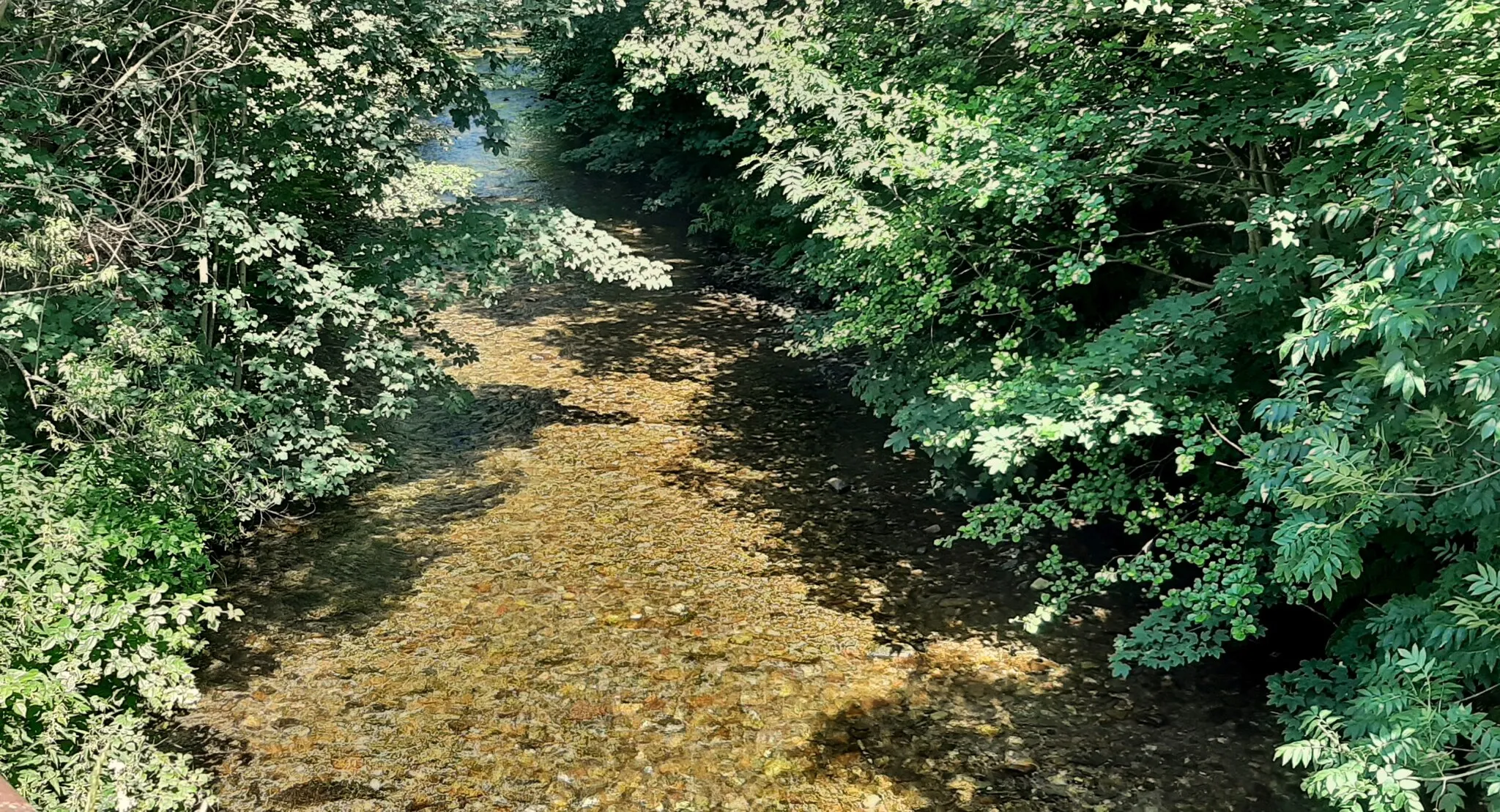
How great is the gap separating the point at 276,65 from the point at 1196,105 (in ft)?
20.1

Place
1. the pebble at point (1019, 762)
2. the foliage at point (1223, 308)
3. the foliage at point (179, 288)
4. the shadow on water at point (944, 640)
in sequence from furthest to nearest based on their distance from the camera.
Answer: the pebble at point (1019, 762) → the shadow on water at point (944, 640) → the foliage at point (179, 288) → the foliage at point (1223, 308)

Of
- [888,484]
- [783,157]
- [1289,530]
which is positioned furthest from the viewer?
[783,157]

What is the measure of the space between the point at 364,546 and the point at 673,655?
3171 mm

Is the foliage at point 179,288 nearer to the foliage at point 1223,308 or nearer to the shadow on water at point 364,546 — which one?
the shadow on water at point 364,546

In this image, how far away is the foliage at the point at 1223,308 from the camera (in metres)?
4.12

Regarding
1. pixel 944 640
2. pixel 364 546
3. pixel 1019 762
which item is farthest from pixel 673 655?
pixel 364 546

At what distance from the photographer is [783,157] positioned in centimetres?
1274

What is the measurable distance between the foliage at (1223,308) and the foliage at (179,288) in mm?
3158

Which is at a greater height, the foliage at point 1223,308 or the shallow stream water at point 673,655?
the foliage at point 1223,308

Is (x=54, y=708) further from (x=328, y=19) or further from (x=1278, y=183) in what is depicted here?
(x=1278, y=183)

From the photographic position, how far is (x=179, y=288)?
713 centimetres

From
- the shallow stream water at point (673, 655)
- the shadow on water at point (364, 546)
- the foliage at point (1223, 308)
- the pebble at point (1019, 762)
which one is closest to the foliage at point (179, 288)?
the shadow on water at point (364, 546)

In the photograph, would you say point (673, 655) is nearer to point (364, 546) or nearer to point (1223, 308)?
point (364, 546)

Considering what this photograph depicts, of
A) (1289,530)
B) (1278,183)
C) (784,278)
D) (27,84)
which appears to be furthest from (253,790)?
(784,278)
